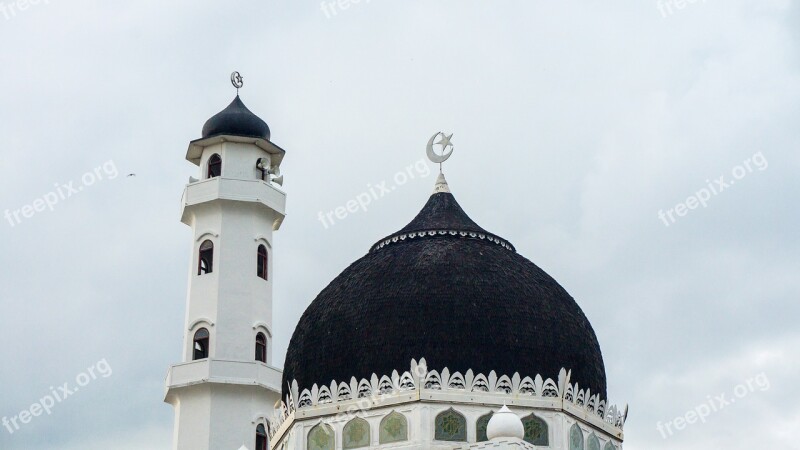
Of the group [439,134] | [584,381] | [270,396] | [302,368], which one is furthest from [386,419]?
[270,396]

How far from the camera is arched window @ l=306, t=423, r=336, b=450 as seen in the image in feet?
62.6

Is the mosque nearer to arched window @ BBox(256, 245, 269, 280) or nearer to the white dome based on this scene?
the white dome

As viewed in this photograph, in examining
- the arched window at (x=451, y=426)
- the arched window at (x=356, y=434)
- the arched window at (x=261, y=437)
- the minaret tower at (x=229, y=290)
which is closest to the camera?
the arched window at (x=451, y=426)

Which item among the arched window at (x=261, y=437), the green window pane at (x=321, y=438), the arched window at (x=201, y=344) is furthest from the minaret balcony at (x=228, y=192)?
the green window pane at (x=321, y=438)

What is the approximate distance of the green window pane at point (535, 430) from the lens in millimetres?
18641

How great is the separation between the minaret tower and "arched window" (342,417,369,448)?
25.4ft

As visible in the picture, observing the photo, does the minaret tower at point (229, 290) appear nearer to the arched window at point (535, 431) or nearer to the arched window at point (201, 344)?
the arched window at point (201, 344)

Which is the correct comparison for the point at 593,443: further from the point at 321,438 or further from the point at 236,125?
the point at 236,125

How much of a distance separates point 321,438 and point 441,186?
5.63m

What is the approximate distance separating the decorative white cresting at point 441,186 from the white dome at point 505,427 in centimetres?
610

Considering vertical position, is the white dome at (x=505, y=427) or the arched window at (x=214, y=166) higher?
the arched window at (x=214, y=166)

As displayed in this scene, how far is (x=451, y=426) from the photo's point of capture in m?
18.5

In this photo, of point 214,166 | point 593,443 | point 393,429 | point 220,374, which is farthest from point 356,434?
point 214,166

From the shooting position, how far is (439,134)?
23.1m
